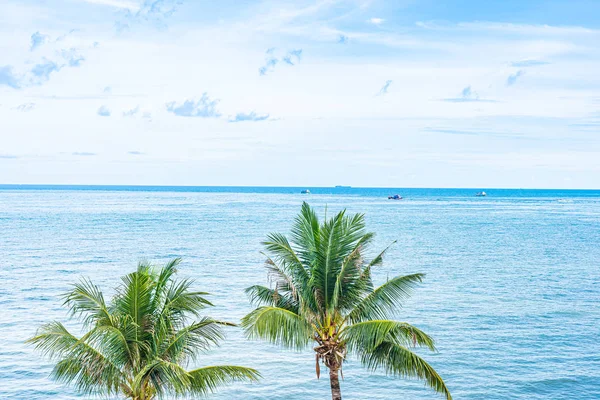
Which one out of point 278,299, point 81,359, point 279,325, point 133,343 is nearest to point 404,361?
point 279,325

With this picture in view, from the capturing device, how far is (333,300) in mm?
19438

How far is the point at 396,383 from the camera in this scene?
3212 cm

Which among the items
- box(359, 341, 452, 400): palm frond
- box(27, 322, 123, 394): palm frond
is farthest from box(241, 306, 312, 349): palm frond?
box(27, 322, 123, 394): palm frond

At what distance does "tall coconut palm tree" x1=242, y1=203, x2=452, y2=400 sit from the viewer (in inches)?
750

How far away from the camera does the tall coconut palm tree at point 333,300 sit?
19.0m

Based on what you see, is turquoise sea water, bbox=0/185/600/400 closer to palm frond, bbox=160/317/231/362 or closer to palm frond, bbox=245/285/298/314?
palm frond, bbox=245/285/298/314

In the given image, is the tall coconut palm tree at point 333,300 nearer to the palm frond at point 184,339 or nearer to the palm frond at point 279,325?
the palm frond at point 279,325

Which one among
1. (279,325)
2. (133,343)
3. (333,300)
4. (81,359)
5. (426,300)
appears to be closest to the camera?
(133,343)

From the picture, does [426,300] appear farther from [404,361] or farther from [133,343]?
[133,343]

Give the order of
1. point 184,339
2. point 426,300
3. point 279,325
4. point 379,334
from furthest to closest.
A: point 426,300 < point 279,325 < point 379,334 < point 184,339

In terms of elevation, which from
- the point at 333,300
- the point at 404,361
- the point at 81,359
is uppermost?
the point at 333,300

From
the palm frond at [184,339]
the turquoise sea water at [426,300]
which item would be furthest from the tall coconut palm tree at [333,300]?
the turquoise sea water at [426,300]

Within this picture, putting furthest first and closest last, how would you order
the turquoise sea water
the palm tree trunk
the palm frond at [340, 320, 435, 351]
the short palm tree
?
the turquoise sea water < the palm tree trunk < the palm frond at [340, 320, 435, 351] < the short palm tree

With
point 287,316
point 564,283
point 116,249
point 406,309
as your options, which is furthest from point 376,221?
point 287,316
